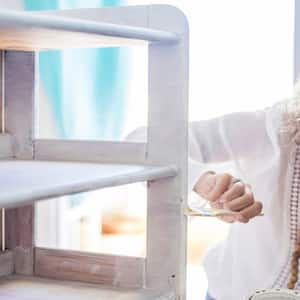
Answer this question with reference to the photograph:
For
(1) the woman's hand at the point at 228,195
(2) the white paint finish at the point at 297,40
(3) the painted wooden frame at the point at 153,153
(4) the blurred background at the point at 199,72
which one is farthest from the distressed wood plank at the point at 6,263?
(2) the white paint finish at the point at 297,40

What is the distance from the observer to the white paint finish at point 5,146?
38.5 inches

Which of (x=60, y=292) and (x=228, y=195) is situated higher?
(x=228, y=195)

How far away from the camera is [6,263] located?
3.26 ft

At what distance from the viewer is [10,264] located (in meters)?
1.00

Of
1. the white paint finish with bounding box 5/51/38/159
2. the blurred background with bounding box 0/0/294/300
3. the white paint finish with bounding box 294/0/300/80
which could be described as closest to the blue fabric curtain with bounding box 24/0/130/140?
the blurred background with bounding box 0/0/294/300

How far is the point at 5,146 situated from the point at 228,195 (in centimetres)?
34

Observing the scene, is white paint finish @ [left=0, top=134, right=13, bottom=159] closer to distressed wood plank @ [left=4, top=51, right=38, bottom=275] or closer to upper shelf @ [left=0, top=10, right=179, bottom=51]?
distressed wood plank @ [left=4, top=51, right=38, bottom=275]

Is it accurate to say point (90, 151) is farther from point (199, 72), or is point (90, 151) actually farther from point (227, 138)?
point (199, 72)

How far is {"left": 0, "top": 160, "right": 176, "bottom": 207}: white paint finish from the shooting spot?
24.3 inches

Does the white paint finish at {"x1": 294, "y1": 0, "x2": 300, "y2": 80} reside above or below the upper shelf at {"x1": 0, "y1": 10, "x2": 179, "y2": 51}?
above

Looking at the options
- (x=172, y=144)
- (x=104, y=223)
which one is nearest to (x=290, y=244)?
(x=172, y=144)

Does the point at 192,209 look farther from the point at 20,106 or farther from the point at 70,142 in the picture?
the point at 20,106

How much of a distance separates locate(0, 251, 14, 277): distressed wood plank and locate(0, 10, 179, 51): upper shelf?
12.2 inches

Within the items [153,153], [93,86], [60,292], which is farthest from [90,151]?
[93,86]
